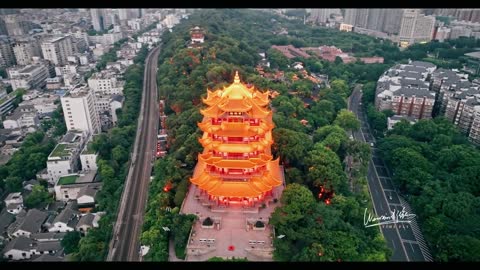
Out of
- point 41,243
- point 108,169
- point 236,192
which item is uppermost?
point 236,192

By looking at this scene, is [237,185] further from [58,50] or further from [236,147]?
[58,50]

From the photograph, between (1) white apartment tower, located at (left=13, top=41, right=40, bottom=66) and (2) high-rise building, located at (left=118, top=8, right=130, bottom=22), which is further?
(2) high-rise building, located at (left=118, top=8, right=130, bottom=22)

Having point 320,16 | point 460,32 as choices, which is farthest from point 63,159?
point 320,16

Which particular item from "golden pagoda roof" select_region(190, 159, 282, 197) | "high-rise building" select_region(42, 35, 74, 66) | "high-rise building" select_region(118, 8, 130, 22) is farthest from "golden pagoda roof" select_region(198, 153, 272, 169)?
"high-rise building" select_region(118, 8, 130, 22)

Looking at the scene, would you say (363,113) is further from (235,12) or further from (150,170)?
(235,12)

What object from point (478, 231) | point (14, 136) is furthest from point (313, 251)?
point (14, 136)

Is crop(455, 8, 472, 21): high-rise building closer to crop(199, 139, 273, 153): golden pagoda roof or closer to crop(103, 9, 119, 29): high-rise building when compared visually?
crop(199, 139, 273, 153): golden pagoda roof
